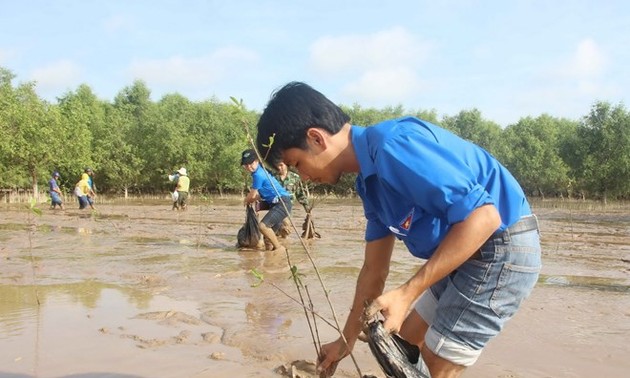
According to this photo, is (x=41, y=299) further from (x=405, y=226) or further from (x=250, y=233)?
(x=405, y=226)

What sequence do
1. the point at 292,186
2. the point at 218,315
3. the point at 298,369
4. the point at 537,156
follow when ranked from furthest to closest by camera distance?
the point at 537,156
the point at 292,186
the point at 218,315
the point at 298,369

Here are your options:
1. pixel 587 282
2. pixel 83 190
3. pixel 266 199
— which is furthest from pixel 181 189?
pixel 587 282

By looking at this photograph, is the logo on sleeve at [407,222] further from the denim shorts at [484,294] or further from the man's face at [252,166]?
the man's face at [252,166]

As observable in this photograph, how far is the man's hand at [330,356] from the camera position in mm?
2627

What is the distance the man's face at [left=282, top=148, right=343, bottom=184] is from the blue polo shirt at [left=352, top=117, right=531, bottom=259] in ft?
0.40

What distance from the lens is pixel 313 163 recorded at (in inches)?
84.2

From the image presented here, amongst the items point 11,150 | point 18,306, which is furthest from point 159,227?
point 11,150

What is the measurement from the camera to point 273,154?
7.14ft

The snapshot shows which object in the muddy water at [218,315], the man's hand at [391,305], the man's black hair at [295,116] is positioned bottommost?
the muddy water at [218,315]

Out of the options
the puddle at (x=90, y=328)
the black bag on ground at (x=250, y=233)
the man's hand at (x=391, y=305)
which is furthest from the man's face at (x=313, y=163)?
the black bag on ground at (x=250, y=233)

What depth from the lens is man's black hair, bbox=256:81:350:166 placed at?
2070 mm

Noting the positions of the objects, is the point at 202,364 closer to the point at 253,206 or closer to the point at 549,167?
the point at 253,206

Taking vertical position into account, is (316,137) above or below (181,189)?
above

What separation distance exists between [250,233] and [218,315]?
482 centimetres
